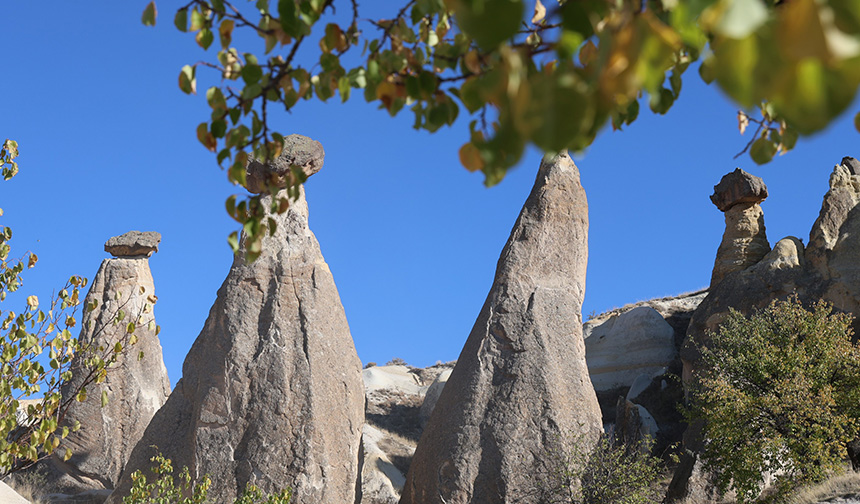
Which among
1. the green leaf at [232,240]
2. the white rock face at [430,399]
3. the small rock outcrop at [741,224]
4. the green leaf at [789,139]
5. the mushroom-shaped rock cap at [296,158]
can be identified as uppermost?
the small rock outcrop at [741,224]

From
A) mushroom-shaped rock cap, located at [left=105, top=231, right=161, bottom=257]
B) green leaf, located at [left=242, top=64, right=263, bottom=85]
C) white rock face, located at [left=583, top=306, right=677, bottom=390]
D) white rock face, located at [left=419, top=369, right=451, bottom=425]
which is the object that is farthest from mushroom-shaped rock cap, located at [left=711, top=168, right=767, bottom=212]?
green leaf, located at [left=242, top=64, right=263, bottom=85]

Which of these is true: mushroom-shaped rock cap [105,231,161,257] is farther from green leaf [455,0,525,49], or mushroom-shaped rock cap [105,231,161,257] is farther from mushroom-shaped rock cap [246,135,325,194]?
green leaf [455,0,525,49]

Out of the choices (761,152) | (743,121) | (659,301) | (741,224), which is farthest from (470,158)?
(659,301)

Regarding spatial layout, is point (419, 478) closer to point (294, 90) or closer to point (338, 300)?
point (338, 300)

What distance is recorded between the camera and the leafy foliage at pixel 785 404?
12406 millimetres

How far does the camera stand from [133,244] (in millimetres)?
18969

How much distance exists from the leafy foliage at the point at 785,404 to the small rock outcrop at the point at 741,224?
20.1 feet

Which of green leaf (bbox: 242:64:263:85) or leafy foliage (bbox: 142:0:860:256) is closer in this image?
leafy foliage (bbox: 142:0:860:256)

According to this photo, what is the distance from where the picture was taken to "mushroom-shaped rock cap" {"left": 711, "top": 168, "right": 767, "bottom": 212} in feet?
70.6

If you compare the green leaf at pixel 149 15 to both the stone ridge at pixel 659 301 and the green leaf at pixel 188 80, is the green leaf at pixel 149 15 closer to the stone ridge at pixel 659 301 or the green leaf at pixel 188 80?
the green leaf at pixel 188 80

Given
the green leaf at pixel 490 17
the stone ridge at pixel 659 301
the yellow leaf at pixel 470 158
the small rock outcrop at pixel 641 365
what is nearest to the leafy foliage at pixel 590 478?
the small rock outcrop at pixel 641 365

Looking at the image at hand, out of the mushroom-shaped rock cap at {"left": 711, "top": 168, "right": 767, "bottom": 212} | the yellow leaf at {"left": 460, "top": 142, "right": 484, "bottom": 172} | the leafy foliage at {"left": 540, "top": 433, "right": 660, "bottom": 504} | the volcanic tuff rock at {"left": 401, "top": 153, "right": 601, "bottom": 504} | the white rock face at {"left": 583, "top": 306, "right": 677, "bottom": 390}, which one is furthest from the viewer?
the white rock face at {"left": 583, "top": 306, "right": 677, "bottom": 390}

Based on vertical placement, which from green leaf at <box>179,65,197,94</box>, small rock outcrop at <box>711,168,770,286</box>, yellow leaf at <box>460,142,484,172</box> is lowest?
yellow leaf at <box>460,142,484,172</box>

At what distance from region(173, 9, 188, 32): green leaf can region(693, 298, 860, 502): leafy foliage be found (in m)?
11.5
